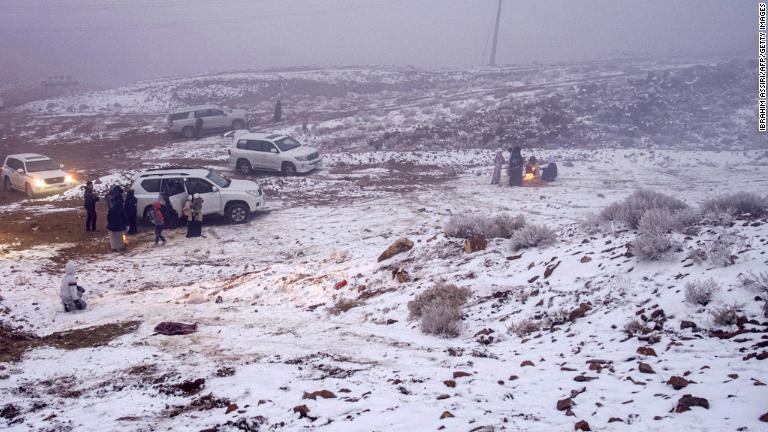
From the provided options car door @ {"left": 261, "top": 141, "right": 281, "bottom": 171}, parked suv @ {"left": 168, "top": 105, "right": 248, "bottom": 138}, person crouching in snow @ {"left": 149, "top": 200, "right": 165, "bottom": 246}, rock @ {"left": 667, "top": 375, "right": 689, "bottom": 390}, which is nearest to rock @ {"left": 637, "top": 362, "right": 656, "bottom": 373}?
rock @ {"left": 667, "top": 375, "right": 689, "bottom": 390}

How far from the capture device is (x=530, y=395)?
16.9 feet

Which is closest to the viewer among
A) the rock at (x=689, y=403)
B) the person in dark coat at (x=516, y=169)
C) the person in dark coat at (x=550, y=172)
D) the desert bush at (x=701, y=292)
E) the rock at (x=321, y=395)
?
the rock at (x=689, y=403)

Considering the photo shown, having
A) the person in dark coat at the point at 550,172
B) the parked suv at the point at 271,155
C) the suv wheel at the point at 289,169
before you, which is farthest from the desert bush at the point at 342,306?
the suv wheel at the point at 289,169

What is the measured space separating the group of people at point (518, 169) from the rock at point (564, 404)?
1505 cm

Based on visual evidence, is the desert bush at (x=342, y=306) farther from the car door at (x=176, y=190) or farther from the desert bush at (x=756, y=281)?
the car door at (x=176, y=190)

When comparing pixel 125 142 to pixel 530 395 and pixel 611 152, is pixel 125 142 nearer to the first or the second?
pixel 611 152

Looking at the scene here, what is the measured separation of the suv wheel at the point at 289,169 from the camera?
21.8 metres

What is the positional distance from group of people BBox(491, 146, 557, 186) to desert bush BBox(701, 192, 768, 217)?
10.1 metres

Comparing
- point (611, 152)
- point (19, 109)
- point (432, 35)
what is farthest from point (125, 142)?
point (432, 35)

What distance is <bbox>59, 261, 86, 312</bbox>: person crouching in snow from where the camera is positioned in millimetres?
9625

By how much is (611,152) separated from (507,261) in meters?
16.8

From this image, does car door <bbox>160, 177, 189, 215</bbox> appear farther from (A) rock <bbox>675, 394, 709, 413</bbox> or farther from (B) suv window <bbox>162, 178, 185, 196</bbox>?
(A) rock <bbox>675, 394, 709, 413</bbox>

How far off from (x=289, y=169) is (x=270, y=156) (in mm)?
989

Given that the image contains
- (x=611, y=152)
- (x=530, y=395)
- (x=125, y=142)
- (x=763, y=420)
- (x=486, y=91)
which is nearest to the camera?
(x=763, y=420)
